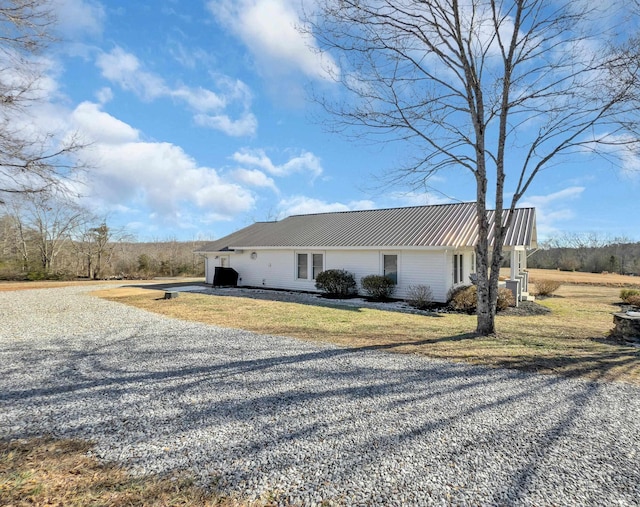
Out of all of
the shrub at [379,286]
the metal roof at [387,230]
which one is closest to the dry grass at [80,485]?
the metal roof at [387,230]

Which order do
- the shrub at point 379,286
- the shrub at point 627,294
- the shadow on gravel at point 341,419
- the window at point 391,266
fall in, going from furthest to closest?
the shrub at point 627,294, the window at point 391,266, the shrub at point 379,286, the shadow on gravel at point 341,419

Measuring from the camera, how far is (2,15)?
7562mm

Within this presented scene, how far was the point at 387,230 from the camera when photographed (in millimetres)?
16312

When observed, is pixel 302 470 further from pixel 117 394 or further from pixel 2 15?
pixel 2 15

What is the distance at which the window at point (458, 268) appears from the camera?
14.6 metres

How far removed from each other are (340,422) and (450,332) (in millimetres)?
5783

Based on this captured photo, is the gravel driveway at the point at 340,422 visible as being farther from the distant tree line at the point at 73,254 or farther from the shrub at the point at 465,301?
the distant tree line at the point at 73,254

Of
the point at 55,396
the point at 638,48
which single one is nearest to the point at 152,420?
the point at 55,396

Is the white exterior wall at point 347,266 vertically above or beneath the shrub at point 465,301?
above

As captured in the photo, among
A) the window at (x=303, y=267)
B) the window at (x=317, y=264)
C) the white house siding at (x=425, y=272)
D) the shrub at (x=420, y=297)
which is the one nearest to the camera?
the shrub at (x=420, y=297)

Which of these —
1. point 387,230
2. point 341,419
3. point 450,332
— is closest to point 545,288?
point 387,230

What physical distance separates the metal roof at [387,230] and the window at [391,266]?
725 millimetres

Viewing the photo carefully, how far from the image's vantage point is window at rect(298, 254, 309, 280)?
17719 millimetres

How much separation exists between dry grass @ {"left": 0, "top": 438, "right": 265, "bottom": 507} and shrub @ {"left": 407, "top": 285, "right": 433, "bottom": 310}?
11293 millimetres
